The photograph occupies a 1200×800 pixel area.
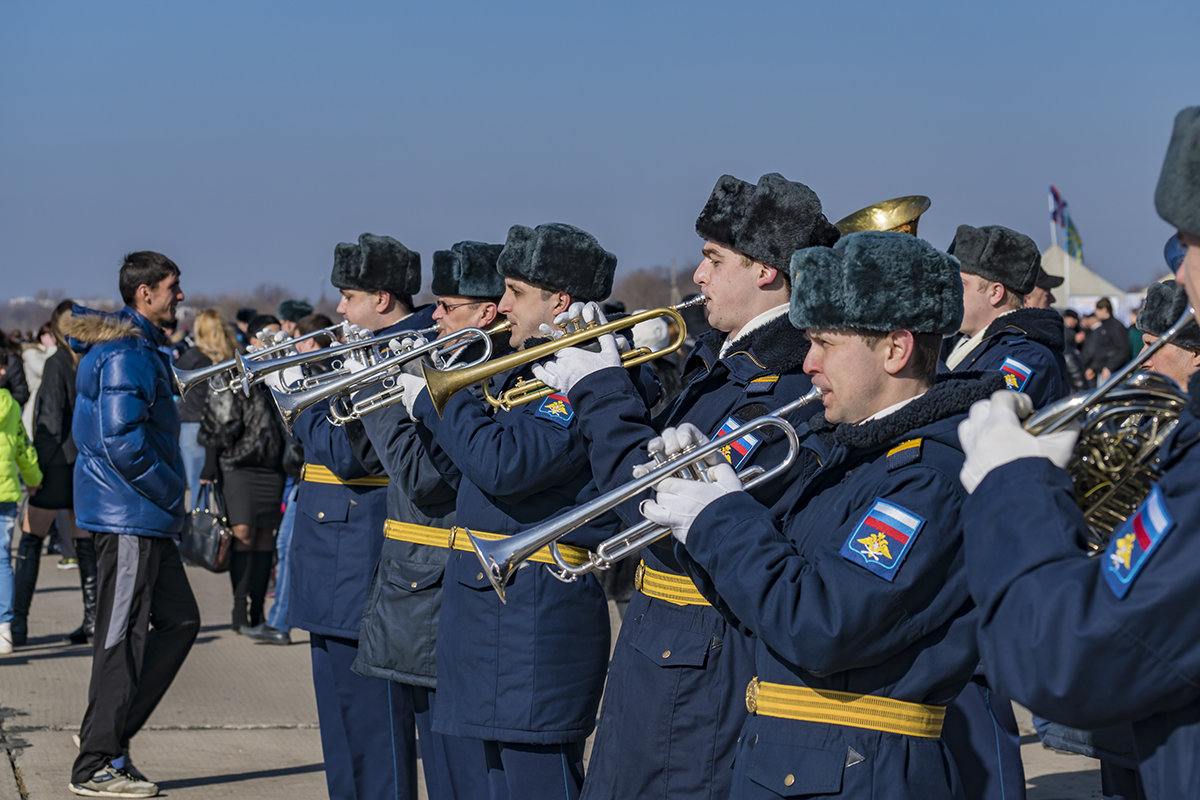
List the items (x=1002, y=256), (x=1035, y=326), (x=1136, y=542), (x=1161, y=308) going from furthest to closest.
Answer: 1. (x=1002, y=256)
2. (x=1035, y=326)
3. (x=1161, y=308)
4. (x=1136, y=542)

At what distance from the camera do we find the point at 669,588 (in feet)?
11.0

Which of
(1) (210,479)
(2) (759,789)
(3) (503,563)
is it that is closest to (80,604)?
(1) (210,479)

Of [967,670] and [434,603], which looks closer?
[967,670]

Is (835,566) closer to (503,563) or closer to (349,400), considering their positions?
(503,563)

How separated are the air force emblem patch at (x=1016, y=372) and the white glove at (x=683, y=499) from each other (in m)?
2.63

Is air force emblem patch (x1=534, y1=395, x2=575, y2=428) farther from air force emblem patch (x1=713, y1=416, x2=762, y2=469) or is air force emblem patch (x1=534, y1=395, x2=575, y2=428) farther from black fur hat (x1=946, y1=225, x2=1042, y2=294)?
black fur hat (x1=946, y1=225, x2=1042, y2=294)

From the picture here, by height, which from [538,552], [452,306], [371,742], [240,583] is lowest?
[240,583]

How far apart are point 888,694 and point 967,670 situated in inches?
6.5

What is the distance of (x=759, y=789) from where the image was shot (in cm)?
252

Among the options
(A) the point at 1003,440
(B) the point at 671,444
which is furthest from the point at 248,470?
(A) the point at 1003,440

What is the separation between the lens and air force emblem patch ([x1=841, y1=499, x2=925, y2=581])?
7.82ft

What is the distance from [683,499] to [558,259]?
1801mm

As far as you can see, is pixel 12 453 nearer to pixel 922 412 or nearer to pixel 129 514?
pixel 129 514

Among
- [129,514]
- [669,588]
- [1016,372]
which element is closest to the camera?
[669,588]
